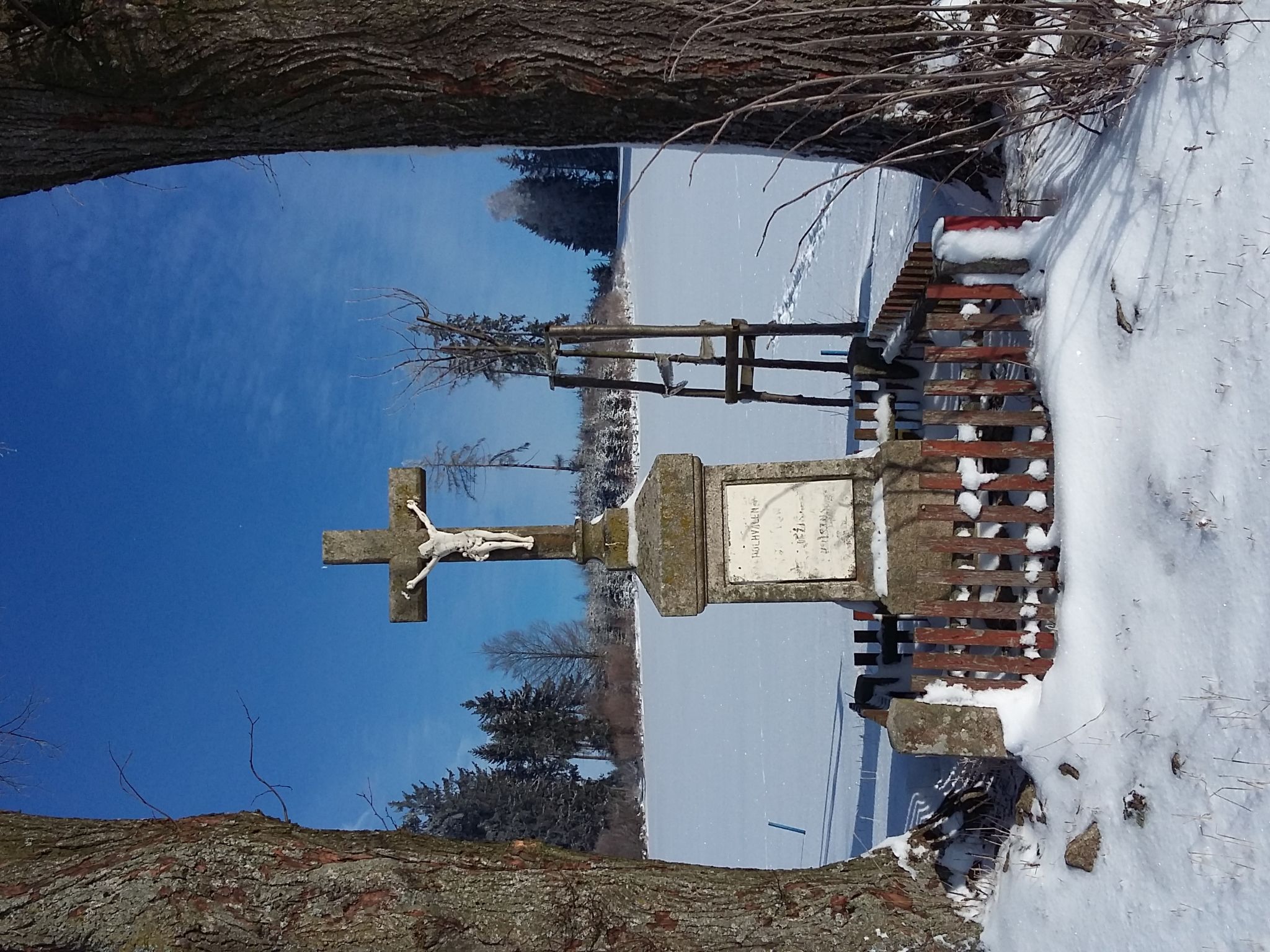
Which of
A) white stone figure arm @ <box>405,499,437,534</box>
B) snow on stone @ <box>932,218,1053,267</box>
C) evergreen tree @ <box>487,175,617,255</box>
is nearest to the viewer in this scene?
snow on stone @ <box>932,218,1053,267</box>

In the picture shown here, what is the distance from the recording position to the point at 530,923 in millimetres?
3379

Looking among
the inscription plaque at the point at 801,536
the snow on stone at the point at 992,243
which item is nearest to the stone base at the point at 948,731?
the inscription plaque at the point at 801,536

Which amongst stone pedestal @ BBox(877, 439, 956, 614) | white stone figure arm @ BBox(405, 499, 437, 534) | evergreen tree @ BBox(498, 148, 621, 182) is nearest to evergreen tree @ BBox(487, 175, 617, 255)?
evergreen tree @ BBox(498, 148, 621, 182)

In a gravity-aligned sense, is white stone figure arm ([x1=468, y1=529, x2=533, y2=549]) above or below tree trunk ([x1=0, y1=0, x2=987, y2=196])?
below

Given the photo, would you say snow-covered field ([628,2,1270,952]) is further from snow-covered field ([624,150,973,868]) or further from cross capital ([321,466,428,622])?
cross capital ([321,466,428,622])

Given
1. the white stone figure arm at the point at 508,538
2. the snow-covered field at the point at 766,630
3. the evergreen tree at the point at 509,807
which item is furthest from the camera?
the evergreen tree at the point at 509,807

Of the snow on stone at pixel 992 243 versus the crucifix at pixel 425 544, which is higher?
the snow on stone at pixel 992 243

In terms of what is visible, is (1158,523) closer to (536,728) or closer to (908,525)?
(908,525)

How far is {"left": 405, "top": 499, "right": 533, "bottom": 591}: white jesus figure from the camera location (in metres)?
4.49

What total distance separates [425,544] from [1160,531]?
3.16m

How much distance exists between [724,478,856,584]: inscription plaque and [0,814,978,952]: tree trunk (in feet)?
4.22

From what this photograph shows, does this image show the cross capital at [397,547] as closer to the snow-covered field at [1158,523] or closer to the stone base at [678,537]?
the stone base at [678,537]

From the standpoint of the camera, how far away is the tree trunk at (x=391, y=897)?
3184 millimetres

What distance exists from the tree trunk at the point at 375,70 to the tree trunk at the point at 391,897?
296 centimetres
